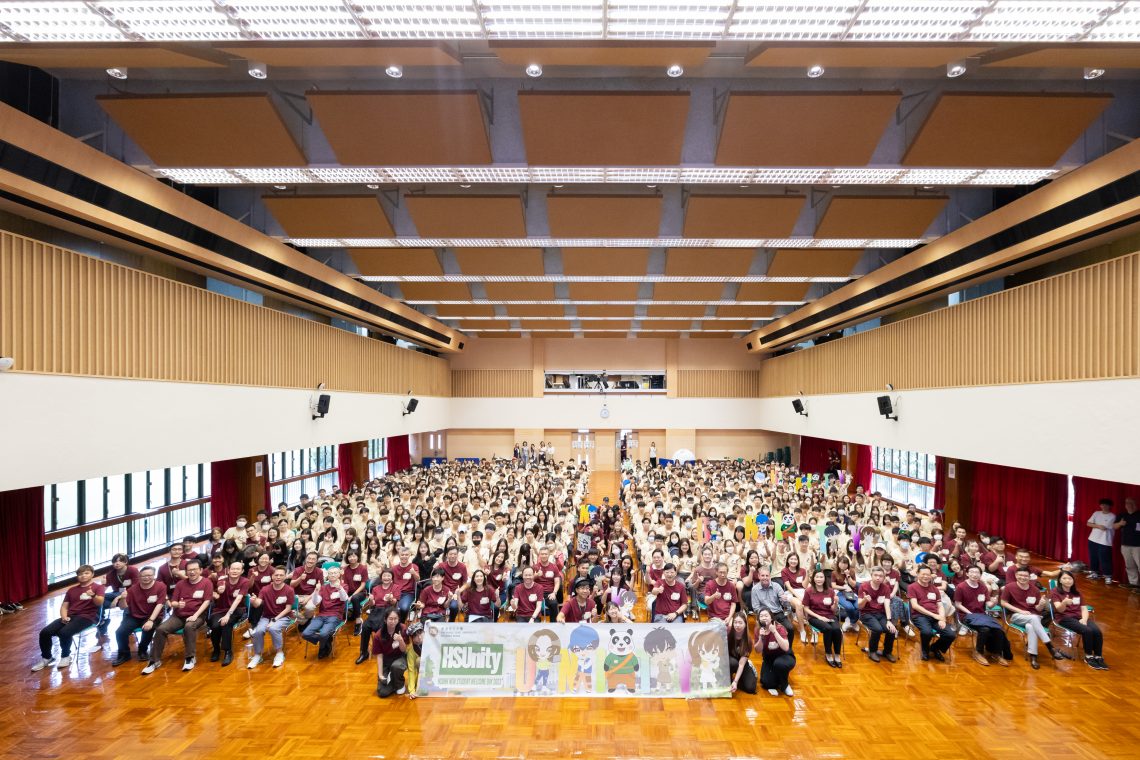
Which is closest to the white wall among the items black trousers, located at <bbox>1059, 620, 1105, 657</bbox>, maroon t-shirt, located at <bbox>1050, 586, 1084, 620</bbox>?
maroon t-shirt, located at <bbox>1050, 586, 1084, 620</bbox>

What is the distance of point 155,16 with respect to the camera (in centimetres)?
455

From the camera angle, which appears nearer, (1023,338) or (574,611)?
(574,611)

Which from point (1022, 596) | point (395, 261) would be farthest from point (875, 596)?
point (395, 261)

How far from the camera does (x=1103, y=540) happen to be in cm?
1096

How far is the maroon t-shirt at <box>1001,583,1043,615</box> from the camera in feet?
25.2

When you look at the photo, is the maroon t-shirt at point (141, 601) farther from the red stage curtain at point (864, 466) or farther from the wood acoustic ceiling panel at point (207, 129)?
the red stage curtain at point (864, 466)

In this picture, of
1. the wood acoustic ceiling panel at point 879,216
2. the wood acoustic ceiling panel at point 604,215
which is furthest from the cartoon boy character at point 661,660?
the wood acoustic ceiling panel at point 879,216

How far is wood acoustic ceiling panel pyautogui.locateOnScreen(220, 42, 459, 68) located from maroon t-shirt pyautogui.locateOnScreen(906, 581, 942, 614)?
8235 mm

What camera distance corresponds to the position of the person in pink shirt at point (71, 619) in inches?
290

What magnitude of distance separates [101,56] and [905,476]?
810 inches

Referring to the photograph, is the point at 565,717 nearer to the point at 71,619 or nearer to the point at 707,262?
the point at 71,619

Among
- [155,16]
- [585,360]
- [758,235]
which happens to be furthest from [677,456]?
[155,16]

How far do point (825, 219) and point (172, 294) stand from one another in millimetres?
11248

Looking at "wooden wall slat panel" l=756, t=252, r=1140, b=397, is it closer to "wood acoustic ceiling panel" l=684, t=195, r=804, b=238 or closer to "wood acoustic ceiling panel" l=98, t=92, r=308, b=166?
"wood acoustic ceiling panel" l=684, t=195, r=804, b=238
